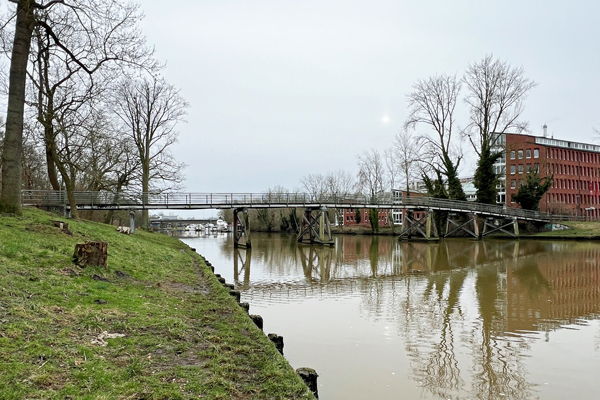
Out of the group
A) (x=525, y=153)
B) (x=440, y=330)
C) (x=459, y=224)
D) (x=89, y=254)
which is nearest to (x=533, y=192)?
(x=459, y=224)

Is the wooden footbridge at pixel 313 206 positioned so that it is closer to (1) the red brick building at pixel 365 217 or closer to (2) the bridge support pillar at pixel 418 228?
(2) the bridge support pillar at pixel 418 228

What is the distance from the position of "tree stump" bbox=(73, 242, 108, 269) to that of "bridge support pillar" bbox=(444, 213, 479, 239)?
4186cm

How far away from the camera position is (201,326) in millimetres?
7004

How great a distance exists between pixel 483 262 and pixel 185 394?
22430 millimetres

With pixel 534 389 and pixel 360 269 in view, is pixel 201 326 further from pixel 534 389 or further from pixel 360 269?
pixel 360 269

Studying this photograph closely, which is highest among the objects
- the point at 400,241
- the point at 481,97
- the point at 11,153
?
the point at 481,97

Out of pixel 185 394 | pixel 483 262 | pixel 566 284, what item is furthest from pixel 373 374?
pixel 483 262

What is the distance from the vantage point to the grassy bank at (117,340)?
4320mm

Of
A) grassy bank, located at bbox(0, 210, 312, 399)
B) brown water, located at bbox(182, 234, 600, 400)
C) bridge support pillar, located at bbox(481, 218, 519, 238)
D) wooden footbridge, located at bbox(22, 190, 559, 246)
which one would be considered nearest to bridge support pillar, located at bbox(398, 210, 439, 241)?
wooden footbridge, located at bbox(22, 190, 559, 246)

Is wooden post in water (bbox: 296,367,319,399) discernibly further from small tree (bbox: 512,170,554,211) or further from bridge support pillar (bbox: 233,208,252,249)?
small tree (bbox: 512,170,554,211)

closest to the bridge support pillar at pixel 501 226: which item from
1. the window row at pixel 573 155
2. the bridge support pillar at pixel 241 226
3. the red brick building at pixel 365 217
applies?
the window row at pixel 573 155

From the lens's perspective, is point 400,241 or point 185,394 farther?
point 400,241

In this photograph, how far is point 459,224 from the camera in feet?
159

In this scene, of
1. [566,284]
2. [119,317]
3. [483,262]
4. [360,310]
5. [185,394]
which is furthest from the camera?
[483,262]
